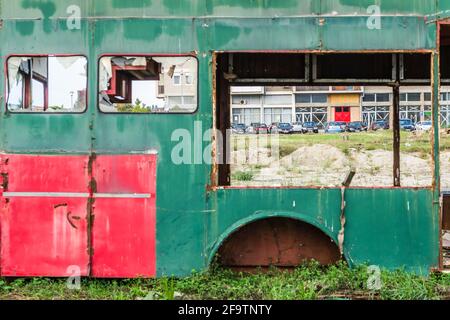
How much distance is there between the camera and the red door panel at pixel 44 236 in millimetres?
5184

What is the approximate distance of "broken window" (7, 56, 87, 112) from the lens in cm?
527

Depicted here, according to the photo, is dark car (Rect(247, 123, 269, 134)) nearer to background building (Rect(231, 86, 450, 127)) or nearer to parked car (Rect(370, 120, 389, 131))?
background building (Rect(231, 86, 450, 127))

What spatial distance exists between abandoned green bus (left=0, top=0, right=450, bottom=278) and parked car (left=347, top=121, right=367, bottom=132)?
41.2ft

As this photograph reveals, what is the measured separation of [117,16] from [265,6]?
143 centimetres

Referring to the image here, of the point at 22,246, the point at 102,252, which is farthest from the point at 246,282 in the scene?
the point at 22,246

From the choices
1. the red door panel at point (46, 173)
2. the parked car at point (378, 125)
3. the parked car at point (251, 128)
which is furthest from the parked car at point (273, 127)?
the red door panel at point (46, 173)

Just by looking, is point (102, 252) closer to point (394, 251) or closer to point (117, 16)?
point (117, 16)

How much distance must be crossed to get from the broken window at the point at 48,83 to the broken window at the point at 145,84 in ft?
0.71

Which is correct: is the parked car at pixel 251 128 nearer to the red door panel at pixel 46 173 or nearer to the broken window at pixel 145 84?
the broken window at pixel 145 84

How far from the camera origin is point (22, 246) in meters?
5.20

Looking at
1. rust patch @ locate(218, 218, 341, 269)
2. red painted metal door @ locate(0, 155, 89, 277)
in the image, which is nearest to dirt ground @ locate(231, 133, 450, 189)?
rust patch @ locate(218, 218, 341, 269)

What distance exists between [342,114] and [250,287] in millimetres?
11458

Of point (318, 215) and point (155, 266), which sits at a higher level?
point (318, 215)

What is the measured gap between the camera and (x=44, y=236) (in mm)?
5195
